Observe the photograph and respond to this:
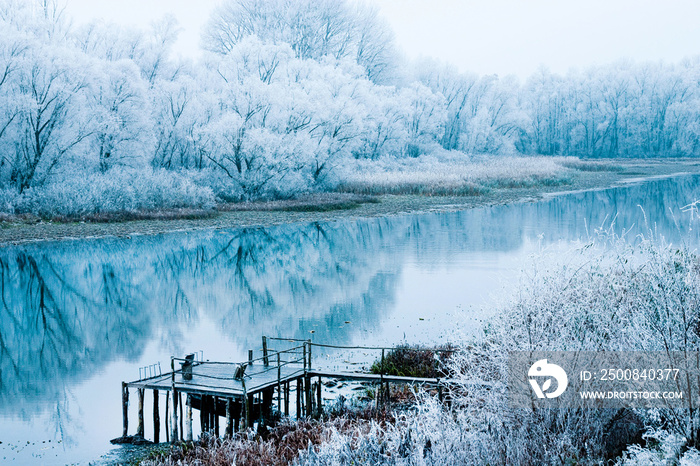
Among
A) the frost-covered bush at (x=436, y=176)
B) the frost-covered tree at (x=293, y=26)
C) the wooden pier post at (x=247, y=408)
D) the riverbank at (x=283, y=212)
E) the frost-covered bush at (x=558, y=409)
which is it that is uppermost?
the frost-covered tree at (x=293, y=26)

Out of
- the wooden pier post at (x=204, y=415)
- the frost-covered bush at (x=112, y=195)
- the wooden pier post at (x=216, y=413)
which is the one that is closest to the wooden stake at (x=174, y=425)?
the wooden pier post at (x=204, y=415)

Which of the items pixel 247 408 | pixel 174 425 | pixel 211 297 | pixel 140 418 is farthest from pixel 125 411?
pixel 211 297

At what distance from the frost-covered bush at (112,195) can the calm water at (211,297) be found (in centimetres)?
622

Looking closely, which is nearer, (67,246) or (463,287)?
(463,287)

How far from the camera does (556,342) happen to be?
11.9 metres

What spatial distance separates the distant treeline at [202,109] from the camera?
4247 cm

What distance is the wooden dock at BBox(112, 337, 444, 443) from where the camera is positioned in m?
14.8

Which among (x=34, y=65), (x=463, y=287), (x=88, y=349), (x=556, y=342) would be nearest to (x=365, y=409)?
(x=556, y=342)

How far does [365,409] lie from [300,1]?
65658 millimetres

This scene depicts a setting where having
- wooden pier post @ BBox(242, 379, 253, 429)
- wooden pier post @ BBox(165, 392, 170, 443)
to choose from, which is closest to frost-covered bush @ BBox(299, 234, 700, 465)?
wooden pier post @ BBox(242, 379, 253, 429)

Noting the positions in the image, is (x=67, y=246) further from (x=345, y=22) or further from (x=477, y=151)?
(x=477, y=151)

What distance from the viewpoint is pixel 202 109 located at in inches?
2013

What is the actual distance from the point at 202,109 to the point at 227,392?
39098 mm

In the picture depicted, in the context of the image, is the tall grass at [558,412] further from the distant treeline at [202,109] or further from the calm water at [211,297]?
the distant treeline at [202,109]
